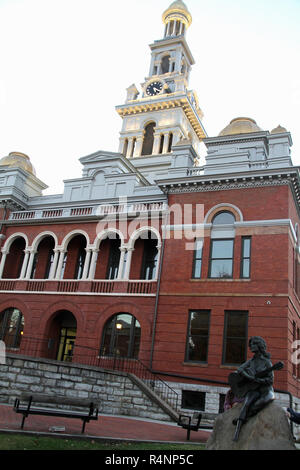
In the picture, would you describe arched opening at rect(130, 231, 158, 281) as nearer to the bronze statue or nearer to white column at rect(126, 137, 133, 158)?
the bronze statue

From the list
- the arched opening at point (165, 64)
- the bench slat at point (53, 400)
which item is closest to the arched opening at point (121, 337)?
the bench slat at point (53, 400)

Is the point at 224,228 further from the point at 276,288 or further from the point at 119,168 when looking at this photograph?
the point at 119,168

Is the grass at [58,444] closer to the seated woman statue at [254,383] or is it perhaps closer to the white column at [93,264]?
the seated woman statue at [254,383]

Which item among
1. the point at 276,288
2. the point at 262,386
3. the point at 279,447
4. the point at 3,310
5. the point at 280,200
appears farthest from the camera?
the point at 3,310

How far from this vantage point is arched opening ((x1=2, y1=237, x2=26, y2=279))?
30.1 meters

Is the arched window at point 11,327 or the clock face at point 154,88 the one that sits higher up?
the clock face at point 154,88

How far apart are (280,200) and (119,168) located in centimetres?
1270

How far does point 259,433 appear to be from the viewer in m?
7.47

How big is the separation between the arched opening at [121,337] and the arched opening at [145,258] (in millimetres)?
2710

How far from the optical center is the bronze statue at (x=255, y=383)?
794cm

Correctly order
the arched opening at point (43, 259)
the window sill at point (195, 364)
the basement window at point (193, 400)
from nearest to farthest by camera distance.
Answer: the basement window at point (193, 400)
the window sill at point (195, 364)
the arched opening at point (43, 259)

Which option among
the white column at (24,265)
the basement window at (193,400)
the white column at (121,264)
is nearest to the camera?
the basement window at (193,400)

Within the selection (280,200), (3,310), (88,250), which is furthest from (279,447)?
(3,310)

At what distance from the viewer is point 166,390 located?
21.3 meters
